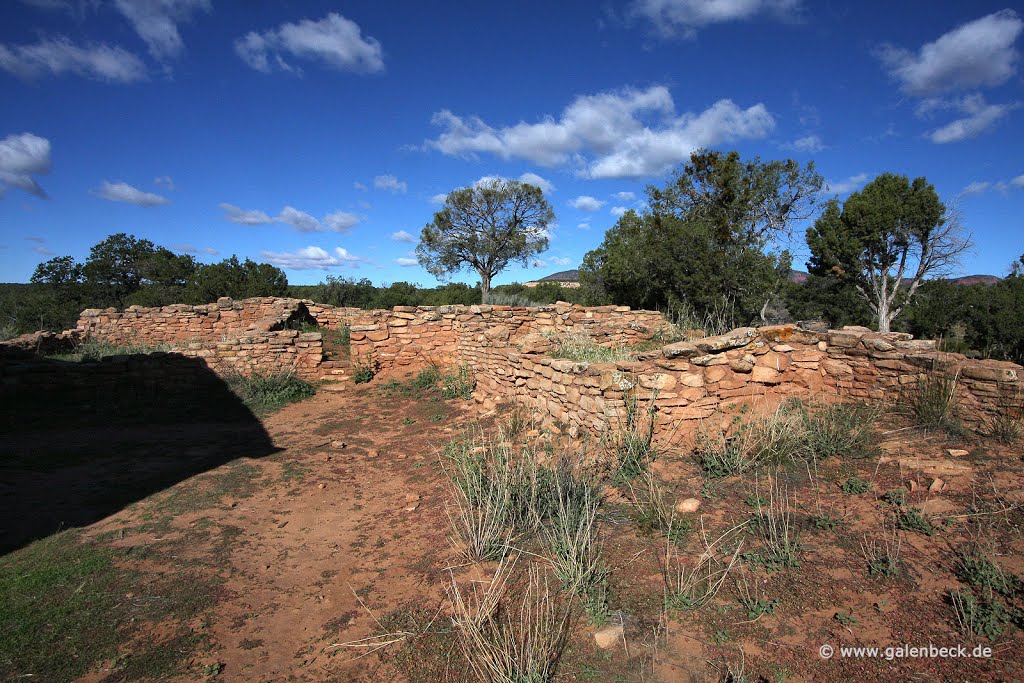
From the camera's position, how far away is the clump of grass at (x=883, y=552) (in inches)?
114

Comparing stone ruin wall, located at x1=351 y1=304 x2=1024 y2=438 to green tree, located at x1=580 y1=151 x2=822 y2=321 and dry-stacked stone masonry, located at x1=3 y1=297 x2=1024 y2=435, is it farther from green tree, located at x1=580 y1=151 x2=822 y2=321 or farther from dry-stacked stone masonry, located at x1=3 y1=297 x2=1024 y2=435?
green tree, located at x1=580 y1=151 x2=822 y2=321

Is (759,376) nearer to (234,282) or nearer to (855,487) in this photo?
(855,487)

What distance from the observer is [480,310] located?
11.9 metres

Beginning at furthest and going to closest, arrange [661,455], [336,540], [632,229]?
[632,229]
[661,455]
[336,540]

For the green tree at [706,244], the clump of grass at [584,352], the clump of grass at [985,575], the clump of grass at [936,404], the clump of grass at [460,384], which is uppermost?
the green tree at [706,244]

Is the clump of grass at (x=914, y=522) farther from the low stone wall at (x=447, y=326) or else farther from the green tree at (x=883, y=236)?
the green tree at (x=883, y=236)

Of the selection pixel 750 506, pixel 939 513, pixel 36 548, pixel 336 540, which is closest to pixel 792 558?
pixel 750 506

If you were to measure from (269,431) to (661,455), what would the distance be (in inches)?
262

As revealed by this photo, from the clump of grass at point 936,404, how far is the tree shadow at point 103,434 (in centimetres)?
818

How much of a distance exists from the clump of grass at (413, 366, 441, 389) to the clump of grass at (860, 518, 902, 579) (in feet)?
28.1

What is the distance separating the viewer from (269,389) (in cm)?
1032

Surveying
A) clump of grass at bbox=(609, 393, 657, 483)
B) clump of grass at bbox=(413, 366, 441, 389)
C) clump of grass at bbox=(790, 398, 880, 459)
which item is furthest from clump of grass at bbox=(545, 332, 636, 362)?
clump of grass at bbox=(413, 366, 441, 389)

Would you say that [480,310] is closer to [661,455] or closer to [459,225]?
[661,455]

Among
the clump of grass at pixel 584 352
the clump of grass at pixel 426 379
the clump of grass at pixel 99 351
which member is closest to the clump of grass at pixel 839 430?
the clump of grass at pixel 584 352
